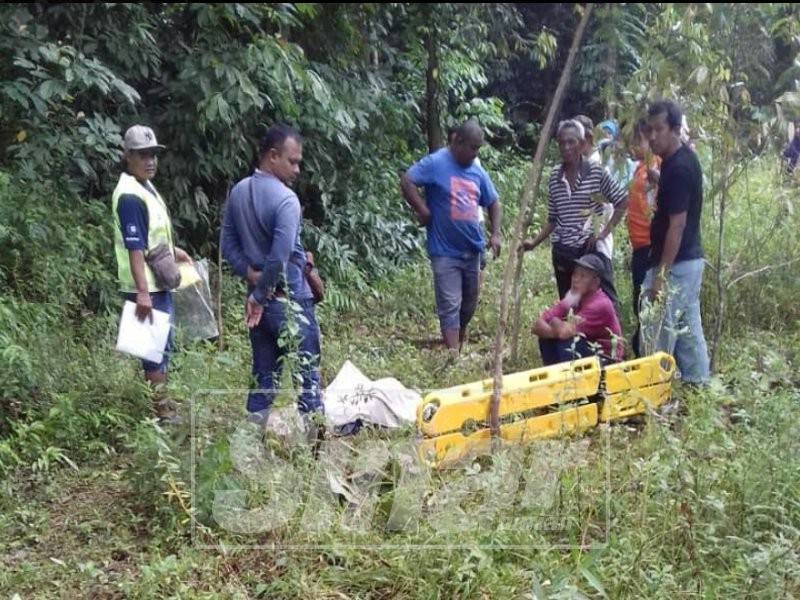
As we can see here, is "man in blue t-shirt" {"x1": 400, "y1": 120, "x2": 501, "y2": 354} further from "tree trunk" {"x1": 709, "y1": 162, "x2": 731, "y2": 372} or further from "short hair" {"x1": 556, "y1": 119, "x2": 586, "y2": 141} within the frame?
"tree trunk" {"x1": 709, "y1": 162, "x2": 731, "y2": 372}

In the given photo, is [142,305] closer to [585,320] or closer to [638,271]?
[585,320]

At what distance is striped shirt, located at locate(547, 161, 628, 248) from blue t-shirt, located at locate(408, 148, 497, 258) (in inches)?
19.7

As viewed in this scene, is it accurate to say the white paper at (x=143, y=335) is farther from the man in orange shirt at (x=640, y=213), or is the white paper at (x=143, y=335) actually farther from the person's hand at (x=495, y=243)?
the man in orange shirt at (x=640, y=213)

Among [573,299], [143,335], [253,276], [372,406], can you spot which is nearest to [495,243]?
[573,299]

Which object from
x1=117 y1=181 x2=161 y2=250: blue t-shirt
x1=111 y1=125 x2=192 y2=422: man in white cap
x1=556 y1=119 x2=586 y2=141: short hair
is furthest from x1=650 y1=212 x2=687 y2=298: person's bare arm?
x1=117 y1=181 x2=161 y2=250: blue t-shirt

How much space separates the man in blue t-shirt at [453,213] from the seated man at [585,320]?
0.83m

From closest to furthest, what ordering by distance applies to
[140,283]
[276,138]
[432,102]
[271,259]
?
[271,259], [276,138], [140,283], [432,102]

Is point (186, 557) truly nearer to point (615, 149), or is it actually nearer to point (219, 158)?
point (615, 149)

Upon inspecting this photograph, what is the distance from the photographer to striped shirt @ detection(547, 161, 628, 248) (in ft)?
16.7

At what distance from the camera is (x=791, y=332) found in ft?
19.1

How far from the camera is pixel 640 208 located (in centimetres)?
512

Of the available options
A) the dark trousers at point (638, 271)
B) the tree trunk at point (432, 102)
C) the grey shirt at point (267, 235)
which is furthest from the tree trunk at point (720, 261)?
the tree trunk at point (432, 102)

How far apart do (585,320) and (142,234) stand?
7.60 feet

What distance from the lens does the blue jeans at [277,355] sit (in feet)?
12.5
